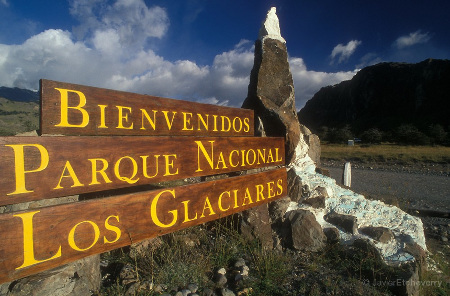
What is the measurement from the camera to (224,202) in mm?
2904

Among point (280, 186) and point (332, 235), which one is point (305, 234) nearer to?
point (332, 235)

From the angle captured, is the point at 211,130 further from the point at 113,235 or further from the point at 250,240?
the point at 250,240

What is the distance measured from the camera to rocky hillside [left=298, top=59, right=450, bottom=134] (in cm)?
7681

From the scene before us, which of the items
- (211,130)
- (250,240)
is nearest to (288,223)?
(250,240)

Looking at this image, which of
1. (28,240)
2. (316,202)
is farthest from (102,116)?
(316,202)

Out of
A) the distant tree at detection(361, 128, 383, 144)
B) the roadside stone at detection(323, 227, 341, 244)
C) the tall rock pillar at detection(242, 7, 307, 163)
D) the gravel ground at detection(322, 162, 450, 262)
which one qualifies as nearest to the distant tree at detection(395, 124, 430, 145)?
the distant tree at detection(361, 128, 383, 144)

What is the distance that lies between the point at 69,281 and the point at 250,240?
84.2 inches

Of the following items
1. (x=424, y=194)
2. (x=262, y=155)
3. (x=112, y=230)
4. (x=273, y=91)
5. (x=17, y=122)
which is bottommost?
(x=424, y=194)

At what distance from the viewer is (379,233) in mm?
4004

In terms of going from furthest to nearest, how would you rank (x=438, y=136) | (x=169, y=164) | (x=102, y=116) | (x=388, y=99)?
1. (x=388, y=99)
2. (x=438, y=136)
3. (x=169, y=164)
4. (x=102, y=116)

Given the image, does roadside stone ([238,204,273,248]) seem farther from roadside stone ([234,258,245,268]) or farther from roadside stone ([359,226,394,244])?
roadside stone ([359,226,394,244])

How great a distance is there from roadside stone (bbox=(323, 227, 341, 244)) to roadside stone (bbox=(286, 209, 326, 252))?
124mm

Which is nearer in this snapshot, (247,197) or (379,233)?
(247,197)

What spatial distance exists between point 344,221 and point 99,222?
3.62 m
